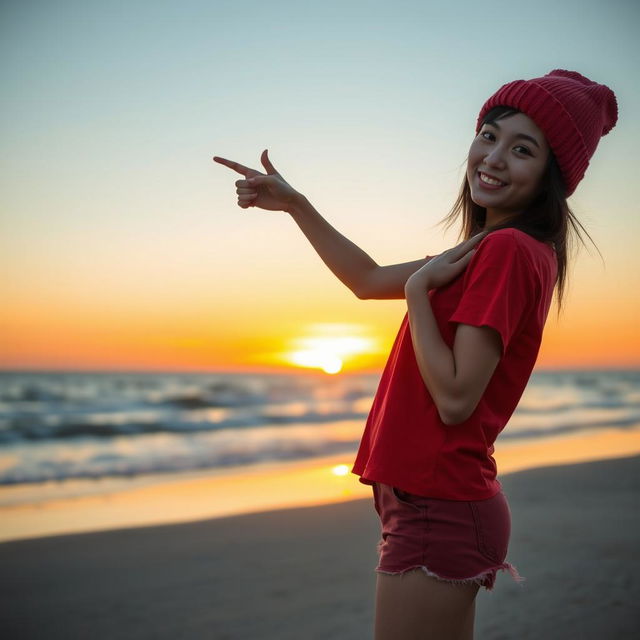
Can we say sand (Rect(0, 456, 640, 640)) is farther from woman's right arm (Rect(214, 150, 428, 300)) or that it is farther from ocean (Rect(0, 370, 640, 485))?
ocean (Rect(0, 370, 640, 485))

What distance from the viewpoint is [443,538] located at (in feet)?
5.11

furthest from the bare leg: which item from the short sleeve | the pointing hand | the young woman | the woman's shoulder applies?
the pointing hand

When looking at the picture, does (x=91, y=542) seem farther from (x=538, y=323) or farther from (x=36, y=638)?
(x=538, y=323)

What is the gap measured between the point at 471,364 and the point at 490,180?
0.52 meters

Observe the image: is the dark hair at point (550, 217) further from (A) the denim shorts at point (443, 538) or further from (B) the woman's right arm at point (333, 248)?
(A) the denim shorts at point (443, 538)

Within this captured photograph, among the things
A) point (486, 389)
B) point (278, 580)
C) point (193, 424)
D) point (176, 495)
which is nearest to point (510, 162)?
point (486, 389)

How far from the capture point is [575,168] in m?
1.74

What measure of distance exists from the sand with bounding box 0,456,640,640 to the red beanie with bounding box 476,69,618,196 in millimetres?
2975

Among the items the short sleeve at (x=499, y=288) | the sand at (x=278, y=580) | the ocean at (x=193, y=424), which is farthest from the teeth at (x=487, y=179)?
the ocean at (x=193, y=424)

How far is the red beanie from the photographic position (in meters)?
1.69

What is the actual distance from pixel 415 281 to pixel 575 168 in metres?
0.51

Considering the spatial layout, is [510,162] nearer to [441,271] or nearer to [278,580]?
[441,271]

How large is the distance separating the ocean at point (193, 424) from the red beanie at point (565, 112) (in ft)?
24.6

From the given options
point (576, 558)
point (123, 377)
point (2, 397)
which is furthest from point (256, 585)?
point (123, 377)
